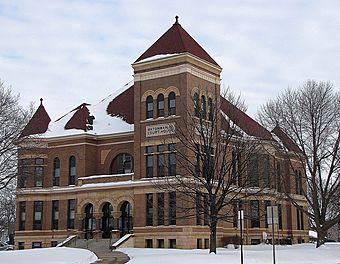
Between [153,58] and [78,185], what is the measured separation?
46.2 ft

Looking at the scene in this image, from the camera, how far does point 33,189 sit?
2406 inches

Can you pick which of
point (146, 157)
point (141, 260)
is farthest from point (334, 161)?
point (141, 260)

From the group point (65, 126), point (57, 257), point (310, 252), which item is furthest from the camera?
point (65, 126)

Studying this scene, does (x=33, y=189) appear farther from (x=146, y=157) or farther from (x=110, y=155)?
(x=146, y=157)

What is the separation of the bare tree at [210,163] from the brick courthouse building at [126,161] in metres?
1.66

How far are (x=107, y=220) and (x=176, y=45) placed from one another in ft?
56.1

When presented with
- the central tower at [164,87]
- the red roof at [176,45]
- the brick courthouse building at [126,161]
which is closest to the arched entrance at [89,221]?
the brick courthouse building at [126,161]

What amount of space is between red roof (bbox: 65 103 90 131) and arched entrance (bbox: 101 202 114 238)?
8.27 metres

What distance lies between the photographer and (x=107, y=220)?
56.3m

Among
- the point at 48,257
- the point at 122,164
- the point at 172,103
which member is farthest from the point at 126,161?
the point at 48,257

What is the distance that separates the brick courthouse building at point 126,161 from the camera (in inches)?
2025

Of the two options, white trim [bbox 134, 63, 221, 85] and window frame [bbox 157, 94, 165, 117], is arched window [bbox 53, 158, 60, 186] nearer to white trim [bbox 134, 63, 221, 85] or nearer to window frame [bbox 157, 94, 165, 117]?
white trim [bbox 134, 63, 221, 85]

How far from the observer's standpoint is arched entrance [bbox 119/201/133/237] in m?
55.1

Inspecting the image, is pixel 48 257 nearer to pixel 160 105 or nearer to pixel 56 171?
pixel 160 105
